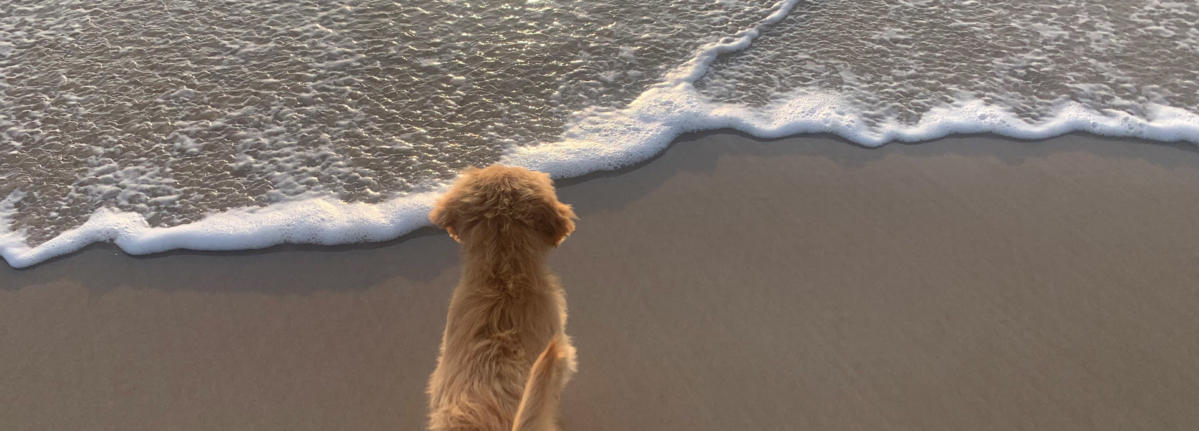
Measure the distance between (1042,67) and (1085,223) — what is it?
133 centimetres

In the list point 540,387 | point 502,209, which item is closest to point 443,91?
point 502,209

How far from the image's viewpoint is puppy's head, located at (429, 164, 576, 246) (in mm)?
1967

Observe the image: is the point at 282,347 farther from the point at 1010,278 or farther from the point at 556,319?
the point at 1010,278

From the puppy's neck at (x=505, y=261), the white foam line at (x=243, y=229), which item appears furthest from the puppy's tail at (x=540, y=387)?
the white foam line at (x=243, y=229)

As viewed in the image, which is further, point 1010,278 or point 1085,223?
point 1085,223

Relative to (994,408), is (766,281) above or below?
above

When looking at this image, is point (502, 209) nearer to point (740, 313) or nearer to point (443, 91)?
point (740, 313)

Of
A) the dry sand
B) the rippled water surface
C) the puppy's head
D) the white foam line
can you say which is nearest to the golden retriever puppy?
the puppy's head

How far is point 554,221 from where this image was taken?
200 cm

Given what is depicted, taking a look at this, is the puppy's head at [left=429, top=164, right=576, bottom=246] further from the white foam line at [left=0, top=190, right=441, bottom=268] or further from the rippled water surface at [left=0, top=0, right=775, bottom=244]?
the rippled water surface at [left=0, top=0, right=775, bottom=244]

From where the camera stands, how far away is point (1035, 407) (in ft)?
7.78

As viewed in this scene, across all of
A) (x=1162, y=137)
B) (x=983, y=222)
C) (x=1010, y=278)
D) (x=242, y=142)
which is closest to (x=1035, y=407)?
(x=1010, y=278)

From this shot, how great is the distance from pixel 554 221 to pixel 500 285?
0.23 m

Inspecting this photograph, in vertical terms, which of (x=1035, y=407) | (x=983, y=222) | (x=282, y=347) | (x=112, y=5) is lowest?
(x=1035, y=407)
